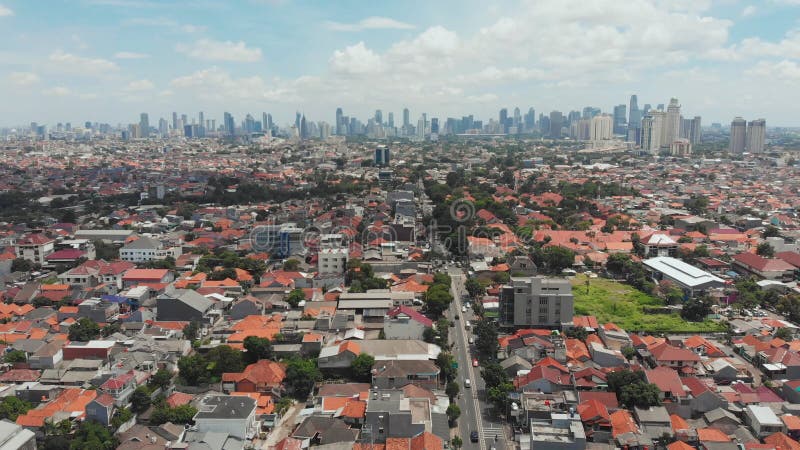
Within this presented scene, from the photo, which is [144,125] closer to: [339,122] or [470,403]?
[339,122]

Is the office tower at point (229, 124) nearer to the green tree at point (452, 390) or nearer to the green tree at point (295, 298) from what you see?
the green tree at point (295, 298)

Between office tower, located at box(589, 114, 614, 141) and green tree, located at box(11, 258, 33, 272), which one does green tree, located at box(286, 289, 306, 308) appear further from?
office tower, located at box(589, 114, 614, 141)

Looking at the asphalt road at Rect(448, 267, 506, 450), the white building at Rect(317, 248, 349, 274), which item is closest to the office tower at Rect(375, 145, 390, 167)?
the white building at Rect(317, 248, 349, 274)

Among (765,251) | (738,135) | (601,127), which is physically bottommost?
(765,251)

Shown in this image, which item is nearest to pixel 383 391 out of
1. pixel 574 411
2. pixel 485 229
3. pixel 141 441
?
pixel 574 411

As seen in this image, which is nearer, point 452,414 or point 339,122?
point 452,414

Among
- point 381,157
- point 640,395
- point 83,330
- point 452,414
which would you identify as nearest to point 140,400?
point 83,330

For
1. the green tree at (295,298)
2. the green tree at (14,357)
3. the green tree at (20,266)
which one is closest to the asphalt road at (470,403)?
the green tree at (295,298)
